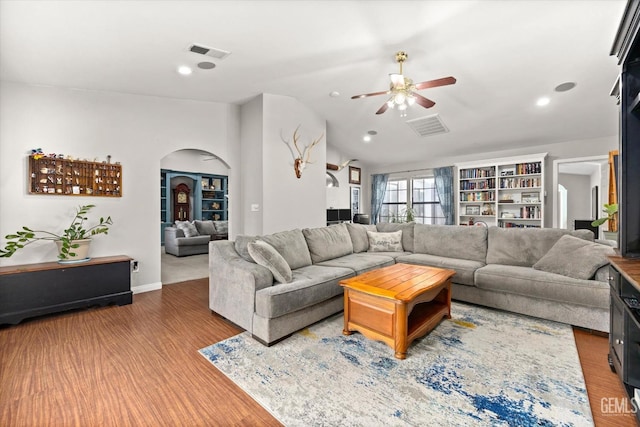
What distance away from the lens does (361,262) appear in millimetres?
3697

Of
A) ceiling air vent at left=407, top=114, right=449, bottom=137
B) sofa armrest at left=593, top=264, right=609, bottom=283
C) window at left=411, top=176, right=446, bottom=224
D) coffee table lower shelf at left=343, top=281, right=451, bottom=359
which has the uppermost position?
ceiling air vent at left=407, top=114, right=449, bottom=137

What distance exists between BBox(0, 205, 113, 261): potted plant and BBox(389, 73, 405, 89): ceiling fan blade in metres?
3.87

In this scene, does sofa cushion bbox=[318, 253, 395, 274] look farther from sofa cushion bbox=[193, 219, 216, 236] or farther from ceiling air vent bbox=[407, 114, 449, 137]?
sofa cushion bbox=[193, 219, 216, 236]

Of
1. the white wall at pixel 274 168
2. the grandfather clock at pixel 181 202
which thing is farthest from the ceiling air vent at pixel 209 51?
the grandfather clock at pixel 181 202

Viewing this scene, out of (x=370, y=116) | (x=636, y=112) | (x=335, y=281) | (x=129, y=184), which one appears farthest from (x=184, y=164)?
(x=636, y=112)

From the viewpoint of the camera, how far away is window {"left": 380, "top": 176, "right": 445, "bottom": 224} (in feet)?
24.3

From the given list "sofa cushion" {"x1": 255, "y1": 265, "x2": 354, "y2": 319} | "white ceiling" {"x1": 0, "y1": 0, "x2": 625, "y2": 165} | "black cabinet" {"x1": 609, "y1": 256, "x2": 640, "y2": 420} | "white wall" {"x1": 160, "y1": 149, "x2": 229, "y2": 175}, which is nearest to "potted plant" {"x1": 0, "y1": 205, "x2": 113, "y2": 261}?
"white ceiling" {"x1": 0, "y1": 0, "x2": 625, "y2": 165}

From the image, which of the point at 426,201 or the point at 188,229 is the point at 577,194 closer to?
the point at 426,201

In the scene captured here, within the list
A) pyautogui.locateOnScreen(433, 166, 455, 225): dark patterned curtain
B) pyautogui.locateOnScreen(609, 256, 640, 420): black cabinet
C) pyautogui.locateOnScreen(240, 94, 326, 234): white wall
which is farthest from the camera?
pyautogui.locateOnScreen(433, 166, 455, 225): dark patterned curtain

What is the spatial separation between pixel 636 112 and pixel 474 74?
7.51 feet

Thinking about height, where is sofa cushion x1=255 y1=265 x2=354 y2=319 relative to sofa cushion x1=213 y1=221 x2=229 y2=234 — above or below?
below

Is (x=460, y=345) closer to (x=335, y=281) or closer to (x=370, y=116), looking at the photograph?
(x=335, y=281)

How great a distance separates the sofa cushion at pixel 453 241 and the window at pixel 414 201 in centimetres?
304

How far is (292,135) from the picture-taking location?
5082 mm
